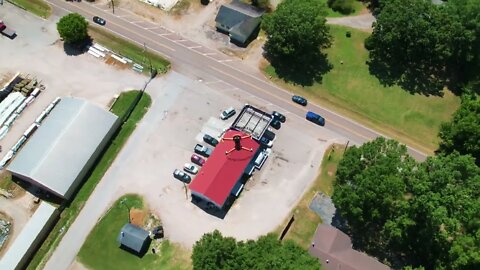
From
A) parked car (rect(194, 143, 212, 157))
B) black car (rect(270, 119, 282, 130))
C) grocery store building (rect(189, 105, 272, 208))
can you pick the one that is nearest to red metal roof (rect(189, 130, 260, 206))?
grocery store building (rect(189, 105, 272, 208))

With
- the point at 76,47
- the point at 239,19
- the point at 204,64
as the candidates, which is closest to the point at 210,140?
the point at 204,64

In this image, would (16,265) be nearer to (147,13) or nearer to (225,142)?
(225,142)

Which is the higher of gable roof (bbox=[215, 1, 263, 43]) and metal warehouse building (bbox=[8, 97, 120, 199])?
gable roof (bbox=[215, 1, 263, 43])

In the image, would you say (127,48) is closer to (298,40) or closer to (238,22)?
(238,22)

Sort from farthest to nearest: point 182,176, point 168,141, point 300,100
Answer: point 300,100
point 168,141
point 182,176

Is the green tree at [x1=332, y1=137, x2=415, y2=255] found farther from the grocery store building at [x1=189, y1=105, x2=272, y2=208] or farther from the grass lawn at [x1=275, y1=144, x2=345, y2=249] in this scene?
the grocery store building at [x1=189, y1=105, x2=272, y2=208]
